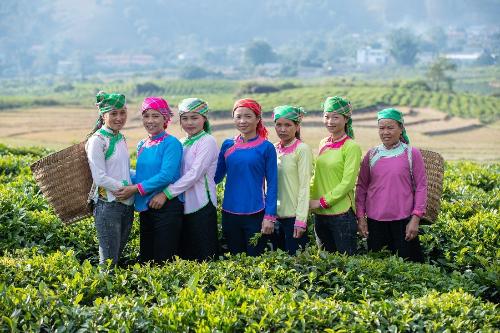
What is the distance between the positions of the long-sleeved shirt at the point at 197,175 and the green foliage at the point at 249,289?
626mm

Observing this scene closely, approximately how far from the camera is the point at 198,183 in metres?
5.23

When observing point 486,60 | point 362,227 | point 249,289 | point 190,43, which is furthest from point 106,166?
point 190,43

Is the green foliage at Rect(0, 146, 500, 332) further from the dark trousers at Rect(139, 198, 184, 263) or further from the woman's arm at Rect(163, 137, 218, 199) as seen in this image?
the woman's arm at Rect(163, 137, 218, 199)

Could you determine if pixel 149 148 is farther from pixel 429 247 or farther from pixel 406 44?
pixel 406 44

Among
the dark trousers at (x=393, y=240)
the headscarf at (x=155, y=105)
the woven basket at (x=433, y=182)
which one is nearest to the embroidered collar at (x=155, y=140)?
the headscarf at (x=155, y=105)

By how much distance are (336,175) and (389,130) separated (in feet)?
1.85

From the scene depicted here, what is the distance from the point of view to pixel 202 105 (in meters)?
5.21

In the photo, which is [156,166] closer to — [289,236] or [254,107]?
[254,107]

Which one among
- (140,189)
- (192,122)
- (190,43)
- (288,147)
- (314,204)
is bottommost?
(314,204)

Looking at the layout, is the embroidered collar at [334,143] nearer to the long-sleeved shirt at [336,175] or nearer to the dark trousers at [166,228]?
the long-sleeved shirt at [336,175]

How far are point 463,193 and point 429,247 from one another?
1.95 metres

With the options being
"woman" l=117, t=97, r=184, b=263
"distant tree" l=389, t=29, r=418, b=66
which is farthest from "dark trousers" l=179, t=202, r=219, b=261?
"distant tree" l=389, t=29, r=418, b=66

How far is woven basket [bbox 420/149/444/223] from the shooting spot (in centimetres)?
→ 563

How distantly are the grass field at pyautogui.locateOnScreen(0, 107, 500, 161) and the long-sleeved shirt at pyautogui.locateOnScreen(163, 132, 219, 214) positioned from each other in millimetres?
24883
